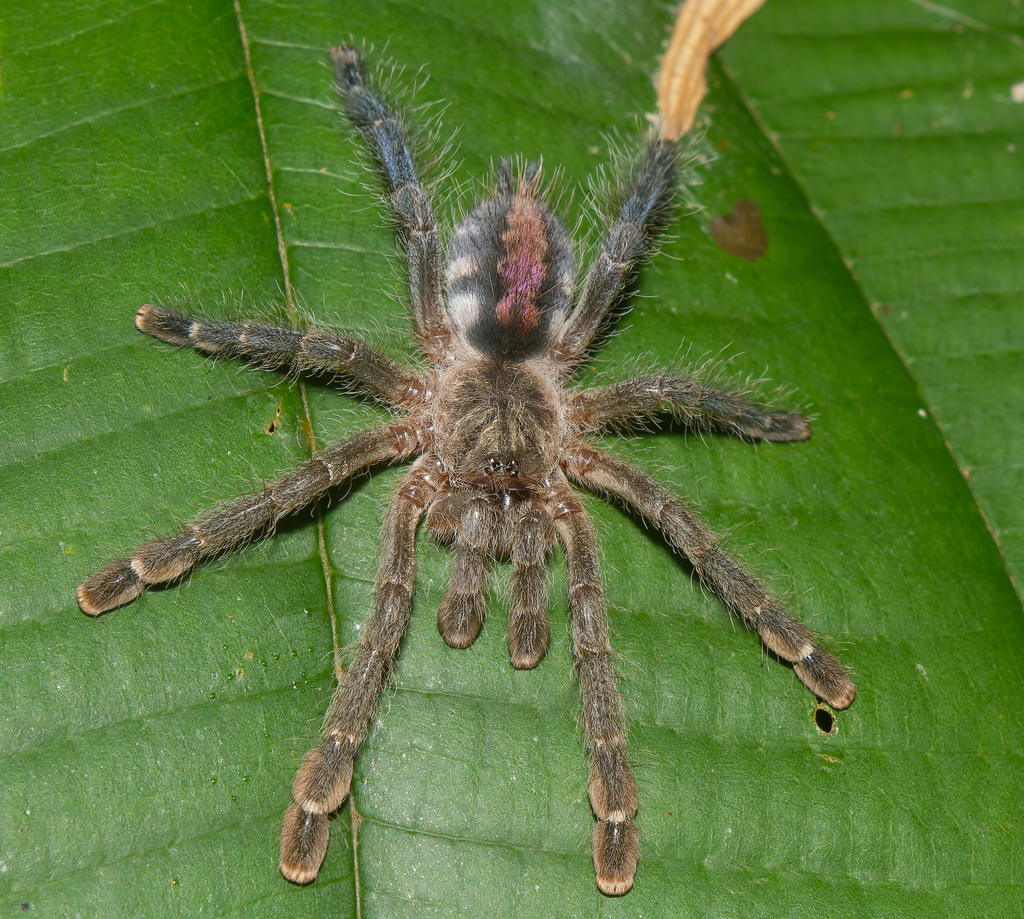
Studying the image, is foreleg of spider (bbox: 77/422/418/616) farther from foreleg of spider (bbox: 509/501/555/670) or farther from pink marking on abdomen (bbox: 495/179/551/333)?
pink marking on abdomen (bbox: 495/179/551/333)

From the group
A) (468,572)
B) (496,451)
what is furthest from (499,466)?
(468,572)

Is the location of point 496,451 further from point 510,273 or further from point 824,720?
point 824,720

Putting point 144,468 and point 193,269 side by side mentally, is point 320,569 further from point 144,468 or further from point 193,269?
point 193,269

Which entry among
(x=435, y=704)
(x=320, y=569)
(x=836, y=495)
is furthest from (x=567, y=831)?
(x=836, y=495)

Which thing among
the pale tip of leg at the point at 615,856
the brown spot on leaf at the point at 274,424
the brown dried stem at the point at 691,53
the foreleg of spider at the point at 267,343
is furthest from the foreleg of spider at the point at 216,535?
the brown dried stem at the point at 691,53

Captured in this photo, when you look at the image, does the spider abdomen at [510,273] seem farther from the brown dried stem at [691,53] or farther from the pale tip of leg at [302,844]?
the pale tip of leg at [302,844]

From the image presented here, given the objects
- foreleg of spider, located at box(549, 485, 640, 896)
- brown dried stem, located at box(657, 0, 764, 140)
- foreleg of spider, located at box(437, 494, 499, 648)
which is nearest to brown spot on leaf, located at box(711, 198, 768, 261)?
brown dried stem, located at box(657, 0, 764, 140)
